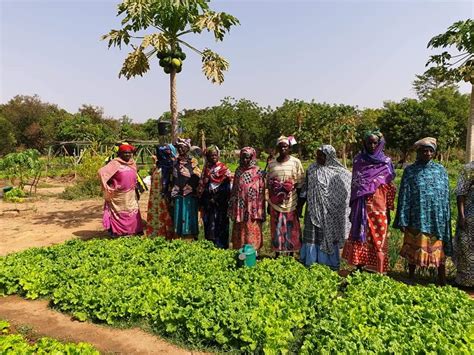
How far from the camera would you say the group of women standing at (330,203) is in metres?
4.52

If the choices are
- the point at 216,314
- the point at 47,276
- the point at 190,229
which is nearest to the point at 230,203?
the point at 190,229

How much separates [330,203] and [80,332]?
3.31 m

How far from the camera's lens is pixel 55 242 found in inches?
283

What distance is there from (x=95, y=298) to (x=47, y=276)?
3.35 feet

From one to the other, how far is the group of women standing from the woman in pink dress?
0.54ft

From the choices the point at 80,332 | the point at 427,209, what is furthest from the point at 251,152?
the point at 80,332

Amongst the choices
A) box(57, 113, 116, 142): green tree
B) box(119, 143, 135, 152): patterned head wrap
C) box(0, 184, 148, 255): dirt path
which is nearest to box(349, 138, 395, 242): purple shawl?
box(119, 143, 135, 152): patterned head wrap

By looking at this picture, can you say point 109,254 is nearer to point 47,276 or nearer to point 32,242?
point 47,276

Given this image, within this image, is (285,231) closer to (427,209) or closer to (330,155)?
(330,155)

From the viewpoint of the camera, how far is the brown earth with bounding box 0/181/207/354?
348cm

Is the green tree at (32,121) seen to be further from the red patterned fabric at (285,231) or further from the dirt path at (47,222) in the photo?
the red patterned fabric at (285,231)

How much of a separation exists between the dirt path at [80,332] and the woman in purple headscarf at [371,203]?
2578 mm

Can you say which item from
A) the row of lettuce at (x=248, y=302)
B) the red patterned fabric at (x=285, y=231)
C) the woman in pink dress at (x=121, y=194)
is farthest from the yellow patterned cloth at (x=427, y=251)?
the woman in pink dress at (x=121, y=194)

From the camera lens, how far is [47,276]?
4.50 meters
